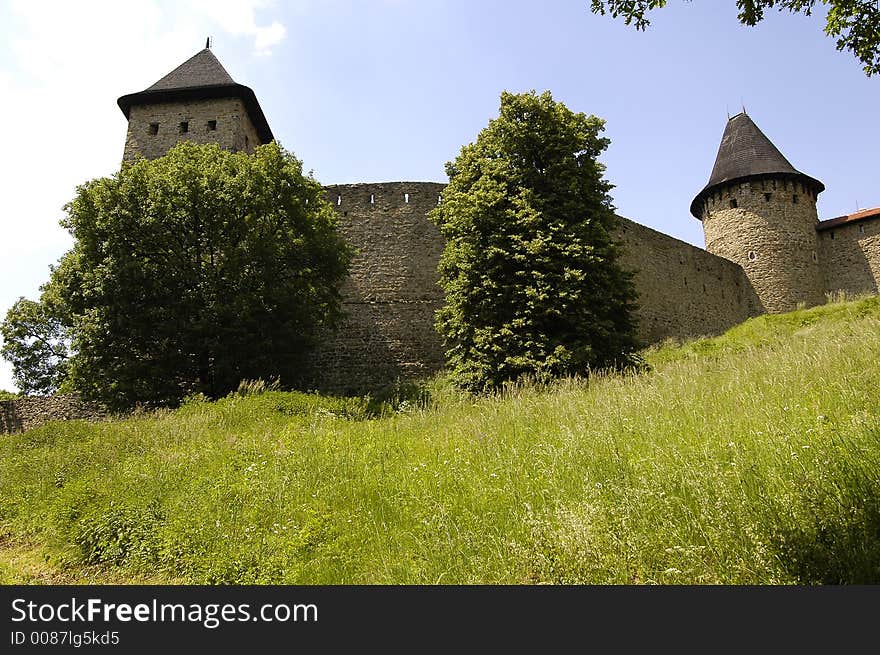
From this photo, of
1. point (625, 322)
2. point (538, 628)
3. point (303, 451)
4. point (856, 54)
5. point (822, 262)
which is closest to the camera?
point (538, 628)

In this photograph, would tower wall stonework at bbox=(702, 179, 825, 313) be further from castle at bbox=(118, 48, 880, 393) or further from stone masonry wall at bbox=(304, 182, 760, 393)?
stone masonry wall at bbox=(304, 182, 760, 393)

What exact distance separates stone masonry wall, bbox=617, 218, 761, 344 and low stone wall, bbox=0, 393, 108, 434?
1631 cm

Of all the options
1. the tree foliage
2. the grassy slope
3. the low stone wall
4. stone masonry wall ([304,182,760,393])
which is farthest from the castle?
the grassy slope

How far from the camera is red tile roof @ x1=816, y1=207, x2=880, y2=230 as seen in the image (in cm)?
2591

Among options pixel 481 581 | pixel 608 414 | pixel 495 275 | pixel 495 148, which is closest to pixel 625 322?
pixel 495 275

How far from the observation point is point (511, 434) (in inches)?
211

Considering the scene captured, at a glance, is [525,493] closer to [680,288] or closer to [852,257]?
[680,288]

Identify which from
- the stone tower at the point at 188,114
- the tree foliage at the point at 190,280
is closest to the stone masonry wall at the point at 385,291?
the tree foliage at the point at 190,280

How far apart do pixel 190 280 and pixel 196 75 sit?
38.2 feet

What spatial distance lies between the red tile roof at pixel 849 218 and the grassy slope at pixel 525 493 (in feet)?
78.4

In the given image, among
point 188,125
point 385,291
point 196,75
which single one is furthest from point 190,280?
point 196,75

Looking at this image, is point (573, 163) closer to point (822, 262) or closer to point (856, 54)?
point (856, 54)

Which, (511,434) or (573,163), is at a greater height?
(573,163)

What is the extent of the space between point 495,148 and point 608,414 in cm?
880
